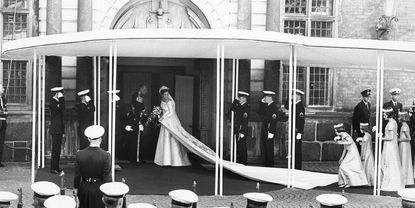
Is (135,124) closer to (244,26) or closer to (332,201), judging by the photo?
(244,26)

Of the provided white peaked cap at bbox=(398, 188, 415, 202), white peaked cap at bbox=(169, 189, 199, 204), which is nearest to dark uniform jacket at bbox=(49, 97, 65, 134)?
white peaked cap at bbox=(169, 189, 199, 204)

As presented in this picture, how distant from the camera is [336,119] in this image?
18.6m

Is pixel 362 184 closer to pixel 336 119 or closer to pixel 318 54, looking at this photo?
pixel 318 54

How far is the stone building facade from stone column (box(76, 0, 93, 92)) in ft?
0.08

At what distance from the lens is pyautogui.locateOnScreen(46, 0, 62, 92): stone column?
1688 centimetres

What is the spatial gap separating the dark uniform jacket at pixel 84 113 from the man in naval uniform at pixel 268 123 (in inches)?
151

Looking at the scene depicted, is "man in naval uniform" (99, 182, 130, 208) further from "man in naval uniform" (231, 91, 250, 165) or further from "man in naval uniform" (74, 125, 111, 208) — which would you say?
"man in naval uniform" (231, 91, 250, 165)

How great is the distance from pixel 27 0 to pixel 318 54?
291 inches

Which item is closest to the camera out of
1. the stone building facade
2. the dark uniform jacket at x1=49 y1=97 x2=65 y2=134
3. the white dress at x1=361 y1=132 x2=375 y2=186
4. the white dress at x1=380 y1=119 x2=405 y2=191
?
the white dress at x1=380 y1=119 x2=405 y2=191

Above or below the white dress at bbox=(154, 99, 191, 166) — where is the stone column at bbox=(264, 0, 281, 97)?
above

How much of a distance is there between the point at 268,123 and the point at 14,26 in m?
6.40

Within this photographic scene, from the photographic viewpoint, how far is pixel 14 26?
17.3m

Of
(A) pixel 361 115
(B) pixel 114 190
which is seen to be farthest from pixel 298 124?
(B) pixel 114 190

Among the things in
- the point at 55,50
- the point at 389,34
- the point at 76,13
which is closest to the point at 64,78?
the point at 76,13
